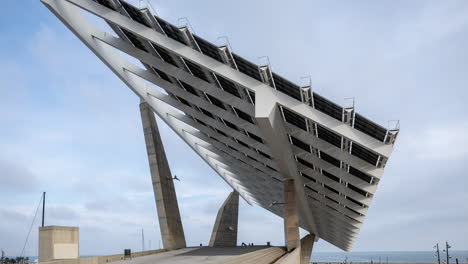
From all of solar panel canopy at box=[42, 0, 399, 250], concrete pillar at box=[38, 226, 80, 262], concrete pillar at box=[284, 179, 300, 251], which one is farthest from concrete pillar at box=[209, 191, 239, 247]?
concrete pillar at box=[38, 226, 80, 262]

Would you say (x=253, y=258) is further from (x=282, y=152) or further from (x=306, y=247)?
(x=306, y=247)

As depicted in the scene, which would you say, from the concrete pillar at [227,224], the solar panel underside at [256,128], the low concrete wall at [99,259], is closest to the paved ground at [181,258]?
the low concrete wall at [99,259]

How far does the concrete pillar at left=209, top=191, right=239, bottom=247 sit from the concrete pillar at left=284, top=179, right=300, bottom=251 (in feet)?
56.4

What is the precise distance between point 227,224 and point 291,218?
1939cm

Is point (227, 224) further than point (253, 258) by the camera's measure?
Yes

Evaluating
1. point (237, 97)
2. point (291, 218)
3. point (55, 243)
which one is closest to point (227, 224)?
point (291, 218)

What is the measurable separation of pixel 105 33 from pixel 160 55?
2771 millimetres

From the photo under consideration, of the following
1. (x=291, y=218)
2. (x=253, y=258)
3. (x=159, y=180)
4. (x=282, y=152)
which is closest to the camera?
(x=253, y=258)

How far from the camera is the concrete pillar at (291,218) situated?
85.9ft

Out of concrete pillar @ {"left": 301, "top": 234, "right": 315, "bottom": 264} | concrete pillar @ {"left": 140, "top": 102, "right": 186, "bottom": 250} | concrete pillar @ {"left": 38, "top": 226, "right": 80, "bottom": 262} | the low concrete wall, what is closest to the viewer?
the low concrete wall

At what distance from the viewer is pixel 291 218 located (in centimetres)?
2644

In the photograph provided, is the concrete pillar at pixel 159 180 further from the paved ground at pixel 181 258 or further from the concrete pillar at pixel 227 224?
the concrete pillar at pixel 227 224

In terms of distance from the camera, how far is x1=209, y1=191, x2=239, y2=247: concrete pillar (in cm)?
4338

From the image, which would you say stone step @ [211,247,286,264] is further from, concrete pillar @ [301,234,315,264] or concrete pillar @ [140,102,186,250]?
concrete pillar @ [301,234,315,264]
